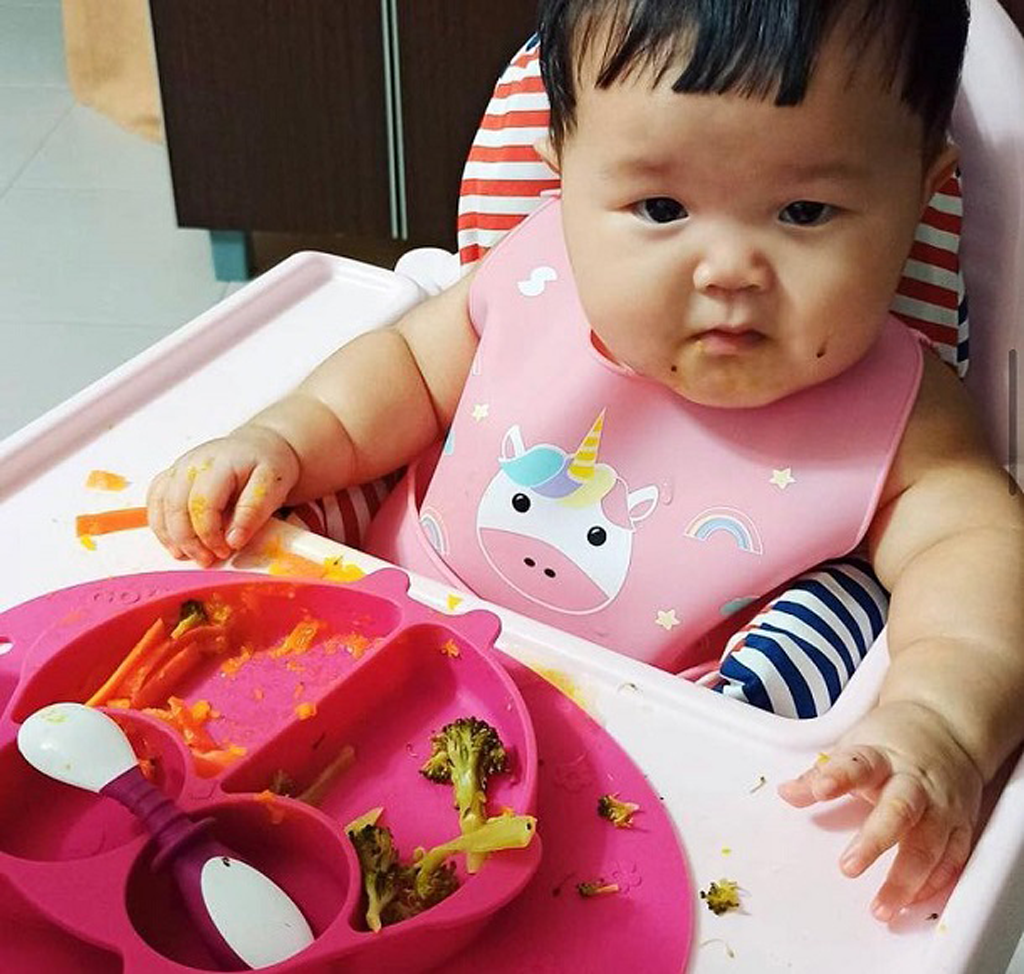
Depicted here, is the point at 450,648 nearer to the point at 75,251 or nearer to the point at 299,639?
the point at 299,639

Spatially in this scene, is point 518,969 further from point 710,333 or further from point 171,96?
point 171,96

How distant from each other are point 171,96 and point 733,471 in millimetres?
1323

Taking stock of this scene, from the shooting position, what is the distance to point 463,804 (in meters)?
0.51

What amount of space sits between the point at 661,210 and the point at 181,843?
13.1 inches

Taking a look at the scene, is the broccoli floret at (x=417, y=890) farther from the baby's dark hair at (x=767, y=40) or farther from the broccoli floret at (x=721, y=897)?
the baby's dark hair at (x=767, y=40)

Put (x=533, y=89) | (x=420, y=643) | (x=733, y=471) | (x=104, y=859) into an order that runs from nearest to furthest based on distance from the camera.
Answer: (x=104, y=859)
(x=420, y=643)
(x=733, y=471)
(x=533, y=89)

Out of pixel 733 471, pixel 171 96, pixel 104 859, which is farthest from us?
pixel 171 96

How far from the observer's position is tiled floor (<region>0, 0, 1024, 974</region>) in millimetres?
1764

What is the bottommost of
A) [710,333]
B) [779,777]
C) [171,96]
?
[171,96]

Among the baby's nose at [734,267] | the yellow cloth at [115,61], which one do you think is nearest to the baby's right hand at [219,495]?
the baby's nose at [734,267]

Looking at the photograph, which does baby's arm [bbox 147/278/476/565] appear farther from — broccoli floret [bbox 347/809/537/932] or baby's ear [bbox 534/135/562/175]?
broccoli floret [bbox 347/809/537/932]

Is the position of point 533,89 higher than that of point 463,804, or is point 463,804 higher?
point 533,89

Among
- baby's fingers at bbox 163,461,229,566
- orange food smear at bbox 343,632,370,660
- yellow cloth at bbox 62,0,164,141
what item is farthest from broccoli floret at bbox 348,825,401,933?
yellow cloth at bbox 62,0,164,141

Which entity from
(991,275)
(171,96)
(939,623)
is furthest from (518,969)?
(171,96)
